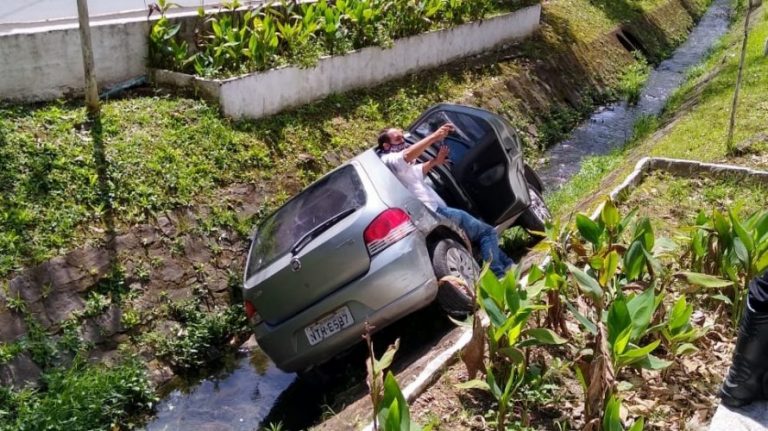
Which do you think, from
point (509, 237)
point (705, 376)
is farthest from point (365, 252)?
point (509, 237)

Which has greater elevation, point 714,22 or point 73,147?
point 73,147

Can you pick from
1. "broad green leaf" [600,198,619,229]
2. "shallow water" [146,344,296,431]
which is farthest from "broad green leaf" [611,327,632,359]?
"shallow water" [146,344,296,431]

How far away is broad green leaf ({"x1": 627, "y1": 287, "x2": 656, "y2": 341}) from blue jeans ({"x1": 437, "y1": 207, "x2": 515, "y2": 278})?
219 centimetres

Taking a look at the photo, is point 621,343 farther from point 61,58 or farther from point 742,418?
point 61,58

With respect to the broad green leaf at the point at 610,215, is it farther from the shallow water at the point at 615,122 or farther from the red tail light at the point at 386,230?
the shallow water at the point at 615,122

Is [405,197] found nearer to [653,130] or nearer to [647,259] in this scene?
[647,259]

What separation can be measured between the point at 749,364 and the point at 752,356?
0.15 feet

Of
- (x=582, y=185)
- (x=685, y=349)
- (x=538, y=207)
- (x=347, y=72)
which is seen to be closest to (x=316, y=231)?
(x=685, y=349)

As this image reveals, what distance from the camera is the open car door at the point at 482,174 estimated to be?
650cm

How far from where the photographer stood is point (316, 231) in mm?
5199

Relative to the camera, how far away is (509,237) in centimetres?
780

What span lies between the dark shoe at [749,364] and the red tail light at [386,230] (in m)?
2.31

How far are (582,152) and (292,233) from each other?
8.12 meters

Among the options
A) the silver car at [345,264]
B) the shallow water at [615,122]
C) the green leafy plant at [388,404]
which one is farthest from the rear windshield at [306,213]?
the shallow water at [615,122]
